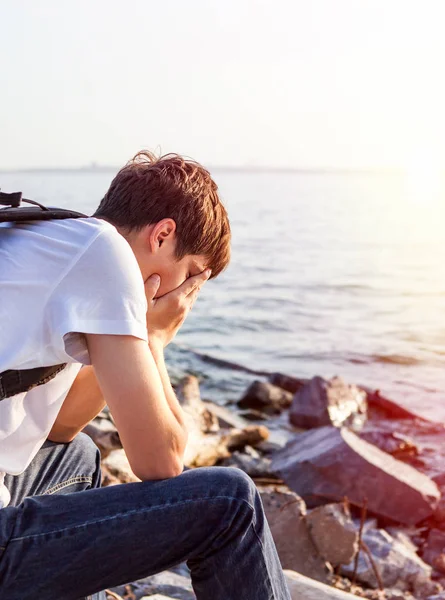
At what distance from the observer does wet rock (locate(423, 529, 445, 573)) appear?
17.4 feet

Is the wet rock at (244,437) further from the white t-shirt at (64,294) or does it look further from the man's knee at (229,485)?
the white t-shirt at (64,294)

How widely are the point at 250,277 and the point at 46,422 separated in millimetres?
19453

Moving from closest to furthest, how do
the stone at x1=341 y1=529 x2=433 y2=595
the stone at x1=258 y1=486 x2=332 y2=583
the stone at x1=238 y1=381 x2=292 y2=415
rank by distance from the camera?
1. the stone at x1=258 y1=486 x2=332 y2=583
2. the stone at x1=341 y1=529 x2=433 y2=595
3. the stone at x1=238 y1=381 x2=292 y2=415

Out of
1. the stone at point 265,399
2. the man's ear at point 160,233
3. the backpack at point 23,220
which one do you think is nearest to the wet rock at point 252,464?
the stone at point 265,399

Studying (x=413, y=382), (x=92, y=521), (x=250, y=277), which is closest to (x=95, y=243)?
(x=92, y=521)

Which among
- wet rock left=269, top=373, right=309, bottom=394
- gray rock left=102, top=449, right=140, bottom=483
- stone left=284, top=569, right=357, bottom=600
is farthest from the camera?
wet rock left=269, top=373, right=309, bottom=394

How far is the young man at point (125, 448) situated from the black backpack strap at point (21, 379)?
26mm

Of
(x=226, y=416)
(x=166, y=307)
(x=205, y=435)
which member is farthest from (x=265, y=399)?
(x=166, y=307)

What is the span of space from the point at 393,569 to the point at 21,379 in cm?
344

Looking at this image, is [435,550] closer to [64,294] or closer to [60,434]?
[60,434]

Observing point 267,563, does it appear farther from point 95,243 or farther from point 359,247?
point 359,247

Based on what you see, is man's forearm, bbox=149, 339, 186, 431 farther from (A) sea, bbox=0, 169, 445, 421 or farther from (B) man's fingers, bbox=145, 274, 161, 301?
(A) sea, bbox=0, 169, 445, 421

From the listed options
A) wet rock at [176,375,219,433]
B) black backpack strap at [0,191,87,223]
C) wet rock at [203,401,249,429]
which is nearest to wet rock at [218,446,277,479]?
wet rock at [176,375,219,433]

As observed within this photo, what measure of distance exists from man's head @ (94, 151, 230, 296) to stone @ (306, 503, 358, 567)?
2.40 metres
